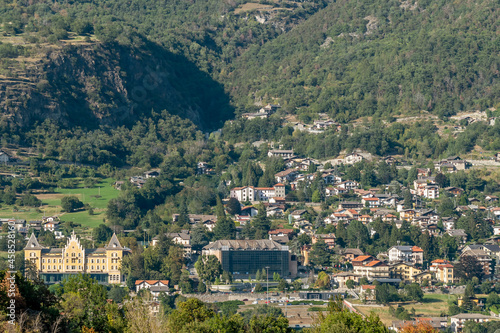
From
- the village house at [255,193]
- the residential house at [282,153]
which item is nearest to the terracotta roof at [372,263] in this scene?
the village house at [255,193]

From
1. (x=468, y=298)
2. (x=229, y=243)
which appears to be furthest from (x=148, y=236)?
(x=468, y=298)

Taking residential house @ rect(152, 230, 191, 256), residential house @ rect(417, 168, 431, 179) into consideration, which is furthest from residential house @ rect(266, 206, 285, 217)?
residential house @ rect(417, 168, 431, 179)

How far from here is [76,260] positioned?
7962cm

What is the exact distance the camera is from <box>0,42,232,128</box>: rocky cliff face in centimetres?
11656

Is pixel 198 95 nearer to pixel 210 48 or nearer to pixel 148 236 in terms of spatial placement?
pixel 210 48

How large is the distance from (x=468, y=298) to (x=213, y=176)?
132 ft

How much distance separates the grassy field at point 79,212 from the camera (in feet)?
291

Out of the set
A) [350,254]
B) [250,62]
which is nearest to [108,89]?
[250,62]

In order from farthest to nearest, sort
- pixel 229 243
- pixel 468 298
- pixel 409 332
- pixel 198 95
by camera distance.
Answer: pixel 198 95 → pixel 229 243 → pixel 468 298 → pixel 409 332

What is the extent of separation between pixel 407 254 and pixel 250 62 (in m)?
74.4

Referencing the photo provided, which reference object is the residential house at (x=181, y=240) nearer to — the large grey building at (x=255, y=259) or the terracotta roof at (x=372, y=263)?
the large grey building at (x=255, y=259)

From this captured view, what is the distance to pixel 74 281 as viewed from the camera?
138 ft

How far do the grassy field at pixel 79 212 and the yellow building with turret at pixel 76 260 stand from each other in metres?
7.61

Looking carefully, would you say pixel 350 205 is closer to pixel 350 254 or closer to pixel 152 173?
pixel 350 254
